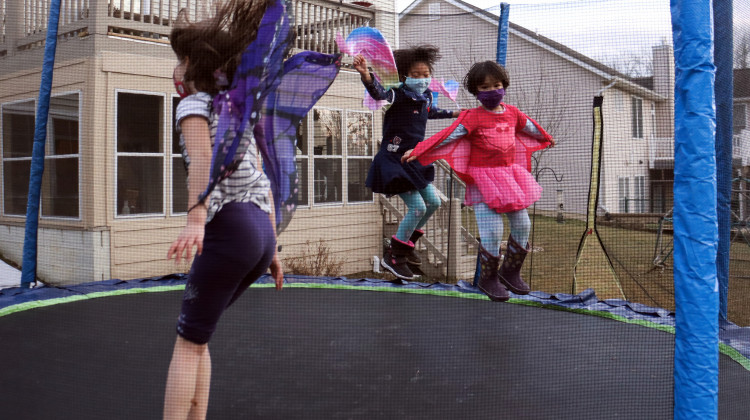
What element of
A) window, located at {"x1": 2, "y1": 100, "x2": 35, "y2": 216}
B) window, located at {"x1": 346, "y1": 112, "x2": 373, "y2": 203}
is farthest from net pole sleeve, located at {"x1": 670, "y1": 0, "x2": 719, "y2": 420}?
window, located at {"x1": 2, "y1": 100, "x2": 35, "y2": 216}

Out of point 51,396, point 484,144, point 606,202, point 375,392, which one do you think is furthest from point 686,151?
point 51,396

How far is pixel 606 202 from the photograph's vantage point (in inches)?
88.8

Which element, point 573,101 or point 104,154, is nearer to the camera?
point 573,101

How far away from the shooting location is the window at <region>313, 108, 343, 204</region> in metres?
2.69

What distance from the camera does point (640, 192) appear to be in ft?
6.64

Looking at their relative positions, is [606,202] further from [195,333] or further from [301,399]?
[195,333]

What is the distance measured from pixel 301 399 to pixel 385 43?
1195 mm

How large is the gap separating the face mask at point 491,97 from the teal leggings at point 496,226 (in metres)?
0.34

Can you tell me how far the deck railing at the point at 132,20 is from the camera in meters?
2.44

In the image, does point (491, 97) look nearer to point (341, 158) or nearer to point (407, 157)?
point (407, 157)

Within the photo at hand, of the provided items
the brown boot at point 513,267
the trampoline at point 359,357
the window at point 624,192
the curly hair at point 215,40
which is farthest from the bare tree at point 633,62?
the curly hair at point 215,40

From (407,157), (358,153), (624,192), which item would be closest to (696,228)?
(624,192)

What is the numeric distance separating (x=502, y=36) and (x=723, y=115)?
116 cm

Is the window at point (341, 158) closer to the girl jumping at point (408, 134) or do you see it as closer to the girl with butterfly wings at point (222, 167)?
the girl jumping at point (408, 134)
